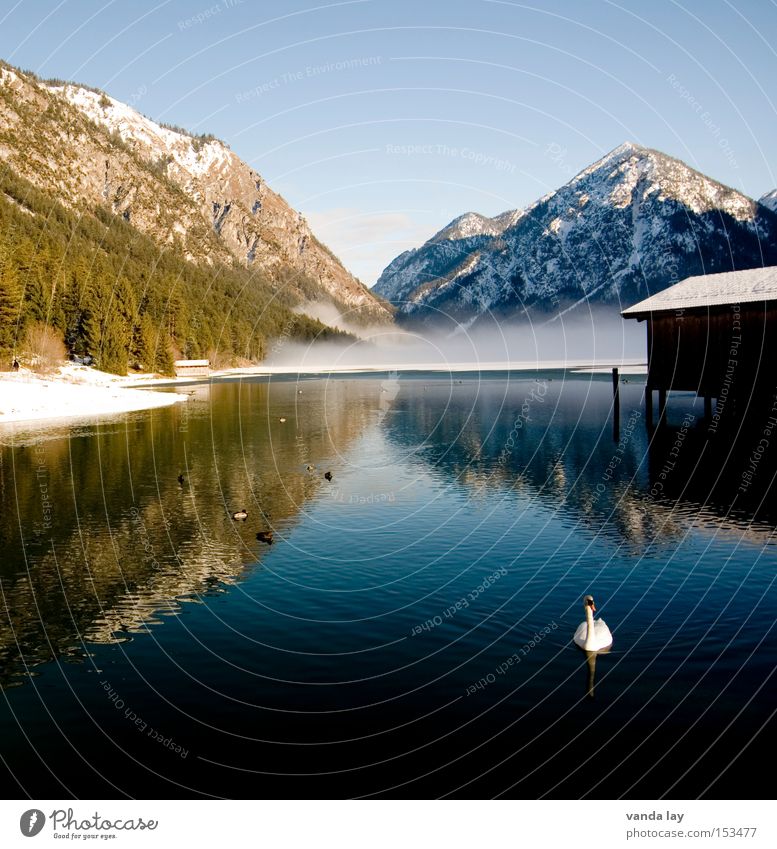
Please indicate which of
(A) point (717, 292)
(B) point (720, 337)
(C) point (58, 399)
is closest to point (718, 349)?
(B) point (720, 337)

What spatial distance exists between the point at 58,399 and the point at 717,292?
76.5 meters

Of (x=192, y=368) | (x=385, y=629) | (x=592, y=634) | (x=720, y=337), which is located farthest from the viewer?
(x=192, y=368)

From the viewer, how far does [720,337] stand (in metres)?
61.0

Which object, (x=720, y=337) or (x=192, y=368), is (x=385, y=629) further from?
(x=192, y=368)

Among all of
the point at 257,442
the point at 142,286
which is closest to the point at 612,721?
the point at 257,442

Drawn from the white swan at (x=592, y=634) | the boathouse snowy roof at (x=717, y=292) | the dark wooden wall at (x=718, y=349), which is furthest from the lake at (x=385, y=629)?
the boathouse snowy roof at (x=717, y=292)

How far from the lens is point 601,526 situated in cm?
3434

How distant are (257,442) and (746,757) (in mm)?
52940

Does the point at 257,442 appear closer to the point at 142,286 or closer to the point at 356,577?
the point at 356,577

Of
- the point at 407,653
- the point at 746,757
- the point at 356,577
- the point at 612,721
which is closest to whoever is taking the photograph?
the point at 746,757

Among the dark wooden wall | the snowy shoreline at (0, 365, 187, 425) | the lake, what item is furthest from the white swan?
the snowy shoreline at (0, 365, 187, 425)

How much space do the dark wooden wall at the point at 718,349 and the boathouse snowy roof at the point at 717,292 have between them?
2.88ft

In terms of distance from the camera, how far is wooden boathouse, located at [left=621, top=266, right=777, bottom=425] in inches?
2282

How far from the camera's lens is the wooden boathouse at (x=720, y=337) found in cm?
5797
